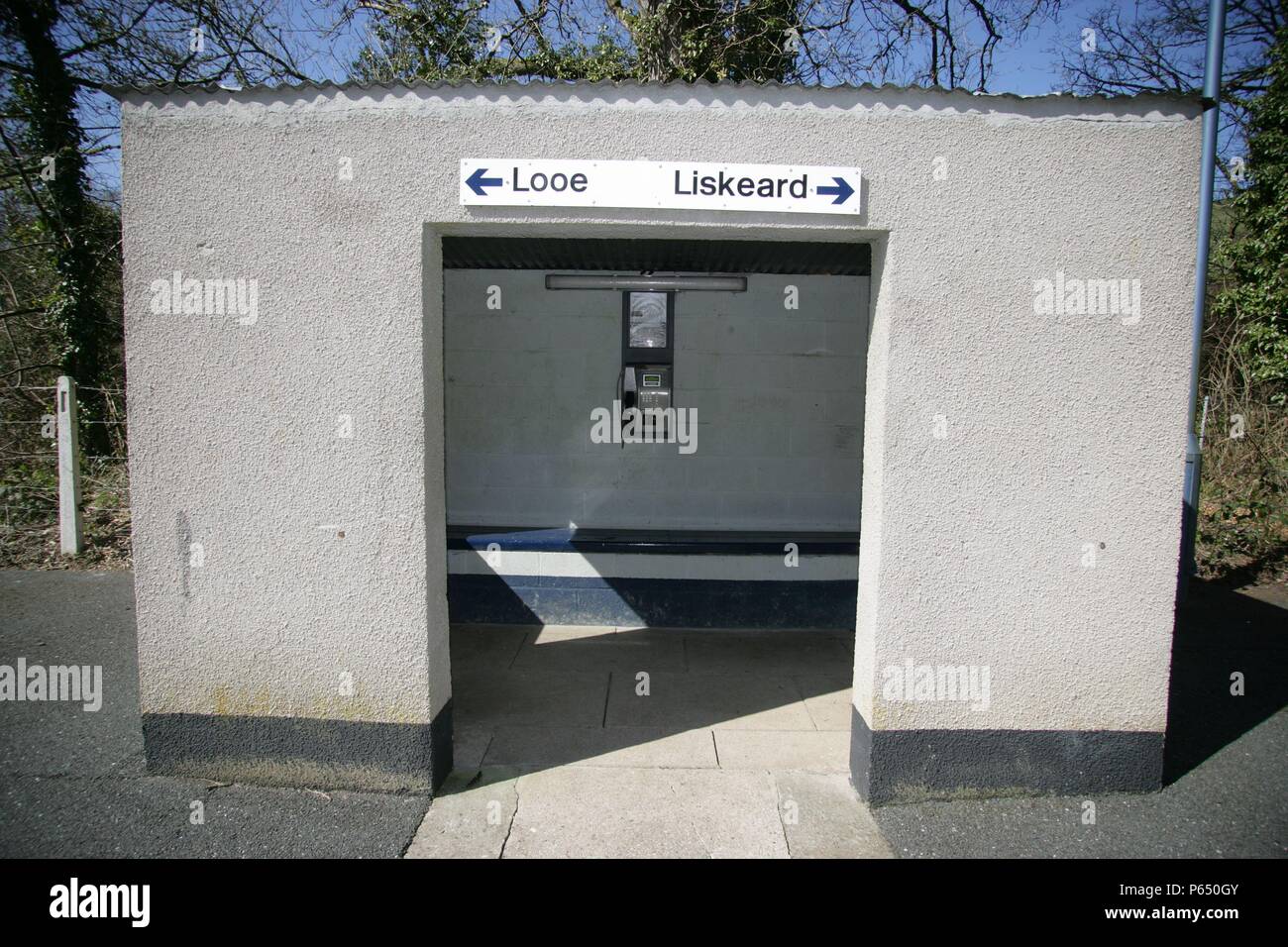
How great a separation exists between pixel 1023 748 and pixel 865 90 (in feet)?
10.5

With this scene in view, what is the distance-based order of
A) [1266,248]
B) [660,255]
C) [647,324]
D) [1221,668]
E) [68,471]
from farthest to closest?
[1266,248] → [68,471] → [647,324] → [1221,668] → [660,255]

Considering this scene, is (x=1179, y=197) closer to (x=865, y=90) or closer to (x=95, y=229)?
(x=865, y=90)

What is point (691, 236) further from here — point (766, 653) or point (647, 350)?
point (766, 653)

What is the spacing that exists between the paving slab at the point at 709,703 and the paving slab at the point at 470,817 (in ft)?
2.96

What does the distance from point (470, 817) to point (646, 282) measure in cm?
453

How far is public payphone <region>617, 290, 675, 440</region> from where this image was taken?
636cm

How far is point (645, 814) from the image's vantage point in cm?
327

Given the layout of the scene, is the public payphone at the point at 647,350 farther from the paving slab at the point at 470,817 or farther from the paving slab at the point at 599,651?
the paving slab at the point at 470,817

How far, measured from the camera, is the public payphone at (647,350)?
6355mm

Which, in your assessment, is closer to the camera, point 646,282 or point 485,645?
point 485,645

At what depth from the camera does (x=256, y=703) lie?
337 cm
